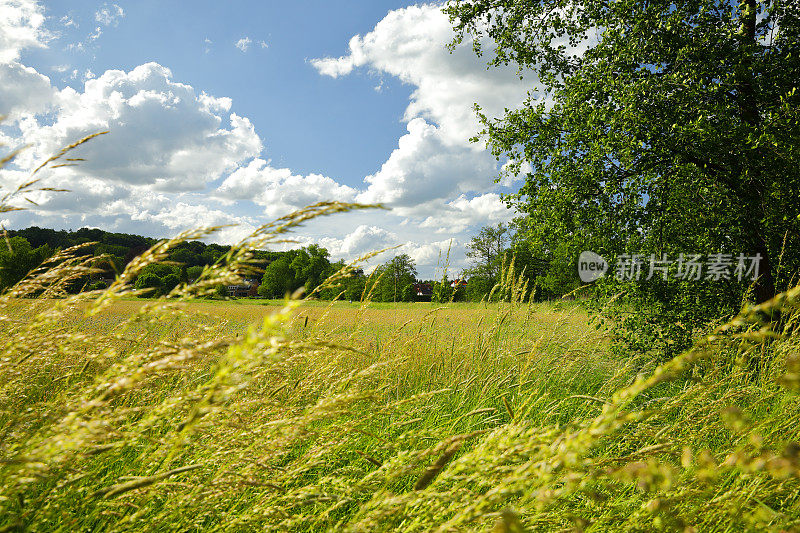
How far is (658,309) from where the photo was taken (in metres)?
7.05

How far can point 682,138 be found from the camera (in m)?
6.30

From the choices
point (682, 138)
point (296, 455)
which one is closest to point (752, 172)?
point (682, 138)

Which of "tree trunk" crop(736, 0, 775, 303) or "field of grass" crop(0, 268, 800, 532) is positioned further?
"tree trunk" crop(736, 0, 775, 303)

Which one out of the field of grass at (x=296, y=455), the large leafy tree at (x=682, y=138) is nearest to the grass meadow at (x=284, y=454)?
the field of grass at (x=296, y=455)

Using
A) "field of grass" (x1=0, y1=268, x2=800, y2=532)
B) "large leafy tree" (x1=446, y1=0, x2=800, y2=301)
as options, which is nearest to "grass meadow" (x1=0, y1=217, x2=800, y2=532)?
"field of grass" (x1=0, y1=268, x2=800, y2=532)

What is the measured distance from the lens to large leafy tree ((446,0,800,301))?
6.09 meters

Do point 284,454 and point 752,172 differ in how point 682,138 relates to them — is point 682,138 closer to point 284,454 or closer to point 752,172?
point 752,172

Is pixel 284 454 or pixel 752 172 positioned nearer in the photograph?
pixel 284 454

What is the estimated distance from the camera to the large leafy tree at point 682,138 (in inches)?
240

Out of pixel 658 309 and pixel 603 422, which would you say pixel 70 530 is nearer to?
pixel 603 422

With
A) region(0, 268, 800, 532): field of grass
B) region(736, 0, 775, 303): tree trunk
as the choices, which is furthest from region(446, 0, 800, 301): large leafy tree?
region(0, 268, 800, 532): field of grass

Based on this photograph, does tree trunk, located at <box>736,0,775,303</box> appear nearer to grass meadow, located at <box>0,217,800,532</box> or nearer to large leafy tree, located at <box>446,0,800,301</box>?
large leafy tree, located at <box>446,0,800,301</box>

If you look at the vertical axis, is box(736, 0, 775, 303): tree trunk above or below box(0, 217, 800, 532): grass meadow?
above

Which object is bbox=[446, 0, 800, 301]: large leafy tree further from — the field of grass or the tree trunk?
the field of grass
